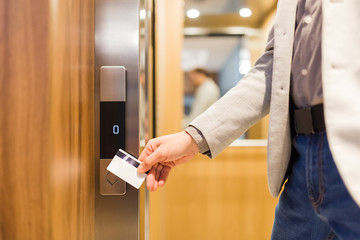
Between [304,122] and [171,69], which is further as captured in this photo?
[171,69]

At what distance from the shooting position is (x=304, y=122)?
61cm

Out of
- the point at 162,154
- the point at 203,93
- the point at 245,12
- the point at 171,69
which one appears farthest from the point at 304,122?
the point at 203,93

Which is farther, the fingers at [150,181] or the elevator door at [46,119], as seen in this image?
the fingers at [150,181]

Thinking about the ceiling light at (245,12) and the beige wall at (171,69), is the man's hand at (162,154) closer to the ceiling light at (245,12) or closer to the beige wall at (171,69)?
the beige wall at (171,69)

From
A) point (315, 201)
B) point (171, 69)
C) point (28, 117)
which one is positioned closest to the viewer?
point (28, 117)

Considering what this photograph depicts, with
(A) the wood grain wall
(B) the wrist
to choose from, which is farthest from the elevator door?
(B) the wrist

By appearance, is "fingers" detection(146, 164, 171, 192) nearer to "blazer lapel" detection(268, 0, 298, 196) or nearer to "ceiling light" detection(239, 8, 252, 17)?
Result: "blazer lapel" detection(268, 0, 298, 196)

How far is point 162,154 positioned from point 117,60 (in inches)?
9.9

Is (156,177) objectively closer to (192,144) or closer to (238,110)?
(192,144)

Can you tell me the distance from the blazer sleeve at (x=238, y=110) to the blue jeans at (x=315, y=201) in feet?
0.40

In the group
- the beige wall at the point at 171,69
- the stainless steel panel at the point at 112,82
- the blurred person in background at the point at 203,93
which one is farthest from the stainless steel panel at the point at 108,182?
the blurred person in background at the point at 203,93

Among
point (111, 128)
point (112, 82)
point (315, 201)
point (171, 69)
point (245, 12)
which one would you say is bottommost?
point (315, 201)

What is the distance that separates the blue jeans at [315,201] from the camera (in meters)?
0.52

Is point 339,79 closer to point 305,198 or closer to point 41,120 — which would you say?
point 305,198
